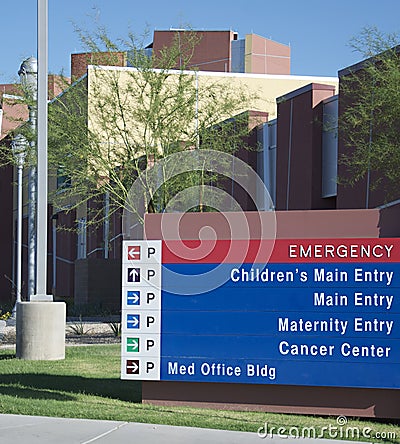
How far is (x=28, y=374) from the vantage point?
13.7 m

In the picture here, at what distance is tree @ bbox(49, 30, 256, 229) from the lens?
21.8m

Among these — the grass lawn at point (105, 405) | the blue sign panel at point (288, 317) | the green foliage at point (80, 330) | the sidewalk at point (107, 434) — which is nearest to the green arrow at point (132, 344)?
the blue sign panel at point (288, 317)

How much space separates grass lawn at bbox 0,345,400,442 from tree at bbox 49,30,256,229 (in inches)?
310

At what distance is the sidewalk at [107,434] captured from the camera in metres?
8.77

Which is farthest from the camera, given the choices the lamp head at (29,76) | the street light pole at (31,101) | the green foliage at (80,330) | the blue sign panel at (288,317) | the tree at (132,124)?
the green foliage at (80,330)

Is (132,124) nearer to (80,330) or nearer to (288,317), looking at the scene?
(80,330)

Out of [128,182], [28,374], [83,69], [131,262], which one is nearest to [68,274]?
[83,69]

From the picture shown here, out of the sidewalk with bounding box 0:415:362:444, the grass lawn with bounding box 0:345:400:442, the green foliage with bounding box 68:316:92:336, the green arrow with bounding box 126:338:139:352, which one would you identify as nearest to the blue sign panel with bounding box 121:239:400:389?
the green arrow with bounding box 126:338:139:352

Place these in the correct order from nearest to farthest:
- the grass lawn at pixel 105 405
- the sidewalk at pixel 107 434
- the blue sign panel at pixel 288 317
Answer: the sidewalk at pixel 107 434 → the grass lawn at pixel 105 405 → the blue sign panel at pixel 288 317

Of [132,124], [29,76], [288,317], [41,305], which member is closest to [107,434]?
[288,317]

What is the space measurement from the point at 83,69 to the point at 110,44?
36.5 feet

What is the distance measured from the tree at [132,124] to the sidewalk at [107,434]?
11826mm

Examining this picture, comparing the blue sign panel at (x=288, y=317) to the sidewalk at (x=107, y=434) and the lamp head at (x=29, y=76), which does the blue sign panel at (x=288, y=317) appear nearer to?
the sidewalk at (x=107, y=434)

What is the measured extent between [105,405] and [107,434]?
188 cm
